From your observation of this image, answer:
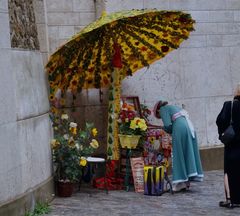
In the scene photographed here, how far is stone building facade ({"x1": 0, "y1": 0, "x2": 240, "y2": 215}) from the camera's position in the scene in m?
7.18

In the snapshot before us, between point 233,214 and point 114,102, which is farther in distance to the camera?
point 114,102

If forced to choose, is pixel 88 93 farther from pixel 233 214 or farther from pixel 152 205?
pixel 233 214

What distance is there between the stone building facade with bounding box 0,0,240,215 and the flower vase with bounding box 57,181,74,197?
38cm

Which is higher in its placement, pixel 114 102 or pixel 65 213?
pixel 114 102

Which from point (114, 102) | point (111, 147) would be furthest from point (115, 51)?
point (111, 147)

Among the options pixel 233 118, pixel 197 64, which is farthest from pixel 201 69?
pixel 233 118

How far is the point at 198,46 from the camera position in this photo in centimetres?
1200

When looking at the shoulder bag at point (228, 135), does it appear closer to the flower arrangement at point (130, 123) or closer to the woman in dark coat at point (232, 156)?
the woman in dark coat at point (232, 156)

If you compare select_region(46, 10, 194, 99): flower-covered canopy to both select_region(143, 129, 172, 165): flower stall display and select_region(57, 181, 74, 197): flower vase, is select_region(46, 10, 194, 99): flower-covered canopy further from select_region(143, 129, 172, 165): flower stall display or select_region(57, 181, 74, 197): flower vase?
select_region(57, 181, 74, 197): flower vase

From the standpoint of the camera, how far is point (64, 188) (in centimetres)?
921

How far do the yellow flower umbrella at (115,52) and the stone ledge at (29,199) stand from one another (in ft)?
5.03

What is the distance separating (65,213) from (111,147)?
2.29 metres

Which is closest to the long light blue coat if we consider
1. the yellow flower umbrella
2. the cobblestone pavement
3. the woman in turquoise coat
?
the woman in turquoise coat

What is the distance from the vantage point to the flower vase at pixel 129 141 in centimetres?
998
